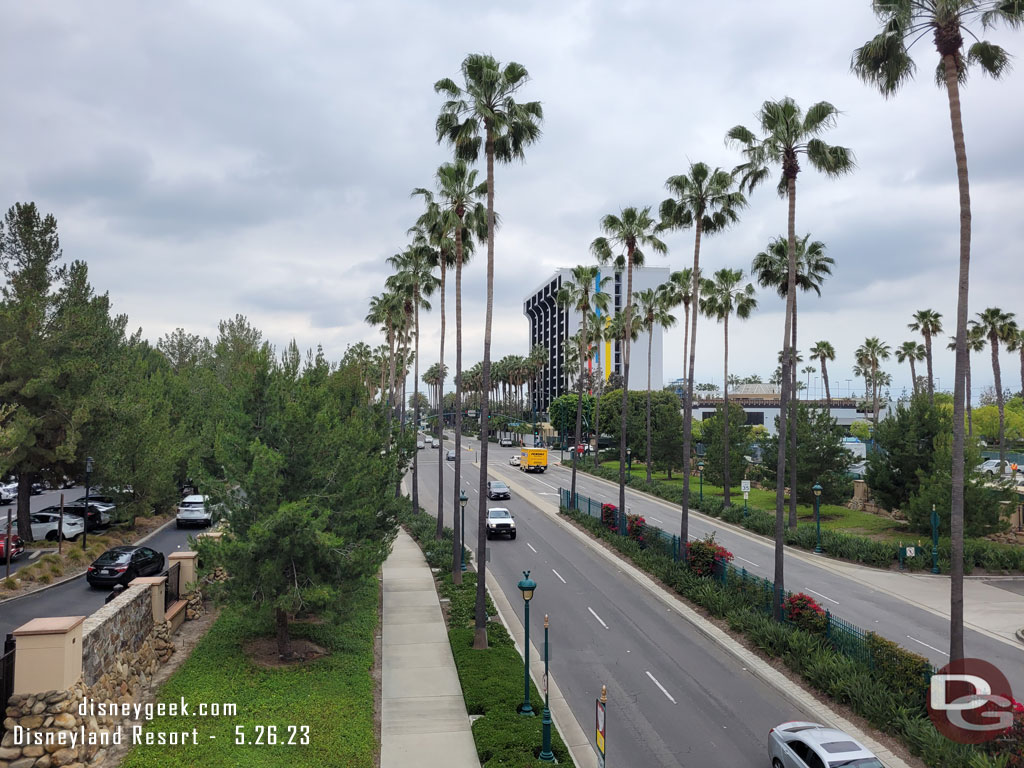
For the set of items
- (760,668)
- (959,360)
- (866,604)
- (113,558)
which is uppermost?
(959,360)

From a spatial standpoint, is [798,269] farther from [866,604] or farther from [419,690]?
[419,690]

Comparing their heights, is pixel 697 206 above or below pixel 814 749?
above

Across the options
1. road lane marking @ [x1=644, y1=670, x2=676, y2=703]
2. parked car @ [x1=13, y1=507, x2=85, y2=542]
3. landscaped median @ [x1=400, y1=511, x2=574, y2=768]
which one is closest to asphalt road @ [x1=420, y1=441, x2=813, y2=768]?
road lane marking @ [x1=644, y1=670, x2=676, y2=703]

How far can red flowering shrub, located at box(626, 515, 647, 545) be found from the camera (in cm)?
3391

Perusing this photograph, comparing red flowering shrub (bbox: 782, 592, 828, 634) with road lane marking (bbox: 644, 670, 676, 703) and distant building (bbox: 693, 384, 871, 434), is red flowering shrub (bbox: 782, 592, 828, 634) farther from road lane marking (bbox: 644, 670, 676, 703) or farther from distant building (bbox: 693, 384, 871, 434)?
distant building (bbox: 693, 384, 871, 434)

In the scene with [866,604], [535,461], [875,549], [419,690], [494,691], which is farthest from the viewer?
[535,461]

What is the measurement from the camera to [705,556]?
26.3m

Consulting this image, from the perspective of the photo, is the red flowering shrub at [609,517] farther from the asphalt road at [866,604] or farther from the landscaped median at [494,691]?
the landscaped median at [494,691]

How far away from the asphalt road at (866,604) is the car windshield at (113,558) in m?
25.9

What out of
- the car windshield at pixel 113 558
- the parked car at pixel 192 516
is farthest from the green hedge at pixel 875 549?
the parked car at pixel 192 516

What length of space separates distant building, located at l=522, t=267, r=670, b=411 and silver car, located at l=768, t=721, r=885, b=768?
425 ft

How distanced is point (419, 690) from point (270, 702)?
→ 3804 mm

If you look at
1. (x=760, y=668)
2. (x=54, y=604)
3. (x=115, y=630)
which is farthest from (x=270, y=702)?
(x=760, y=668)

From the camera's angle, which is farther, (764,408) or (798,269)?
(764,408)
